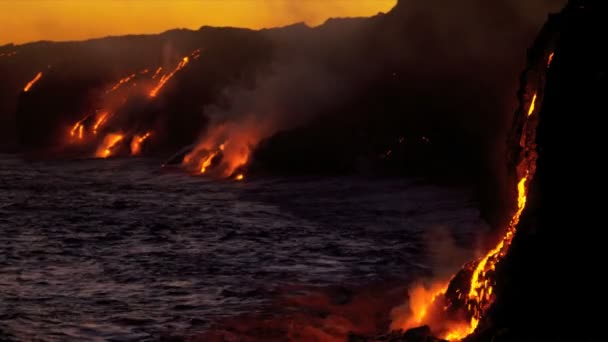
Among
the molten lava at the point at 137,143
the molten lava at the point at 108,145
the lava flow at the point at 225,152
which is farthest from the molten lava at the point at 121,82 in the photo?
the lava flow at the point at 225,152

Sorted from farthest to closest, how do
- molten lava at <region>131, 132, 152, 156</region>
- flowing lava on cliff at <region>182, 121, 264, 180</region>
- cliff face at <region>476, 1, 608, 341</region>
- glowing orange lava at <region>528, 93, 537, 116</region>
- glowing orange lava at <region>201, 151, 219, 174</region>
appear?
molten lava at <region>131, 132, 152, 156</region> < glowing orange lava at <region>201, 151, 219, 174</region> < flowing lava on cliff at <region>182, 121, 264, 180</region> < glowing orange lava at <region>528, 93, 537, 116</region> < cliff face at <region>476, 1, 608, 341</region>

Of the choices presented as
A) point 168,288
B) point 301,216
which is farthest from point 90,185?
point 168,288

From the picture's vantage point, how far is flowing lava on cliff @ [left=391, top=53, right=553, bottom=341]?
9203 mm

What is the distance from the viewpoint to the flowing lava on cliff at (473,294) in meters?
9.20

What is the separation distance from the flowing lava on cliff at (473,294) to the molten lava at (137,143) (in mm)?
41103

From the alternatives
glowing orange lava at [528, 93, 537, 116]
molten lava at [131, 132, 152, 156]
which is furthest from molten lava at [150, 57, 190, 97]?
glowing orange lava at [528, 93, 537, 116]

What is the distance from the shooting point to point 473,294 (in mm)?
9594

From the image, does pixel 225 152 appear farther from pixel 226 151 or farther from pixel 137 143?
pixel 137 143

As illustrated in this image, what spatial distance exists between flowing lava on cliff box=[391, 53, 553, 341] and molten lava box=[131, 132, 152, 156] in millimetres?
41103

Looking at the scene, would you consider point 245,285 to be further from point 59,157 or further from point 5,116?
point 5,116

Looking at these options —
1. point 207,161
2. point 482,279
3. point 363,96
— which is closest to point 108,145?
point 207,161

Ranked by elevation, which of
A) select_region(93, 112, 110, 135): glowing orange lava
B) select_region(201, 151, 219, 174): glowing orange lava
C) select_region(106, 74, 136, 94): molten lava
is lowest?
select_region(201, 151, 219, 174): glowing orange lava

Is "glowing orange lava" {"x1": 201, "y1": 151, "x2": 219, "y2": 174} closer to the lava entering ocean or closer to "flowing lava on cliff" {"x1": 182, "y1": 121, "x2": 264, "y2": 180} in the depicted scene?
"flowing lava on cliff" {"x1": 182, "y1": 121, "x2": 264, "y2": 180}

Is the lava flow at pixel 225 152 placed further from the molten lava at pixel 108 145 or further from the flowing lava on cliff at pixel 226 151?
the molten lava at pixel 108 145
